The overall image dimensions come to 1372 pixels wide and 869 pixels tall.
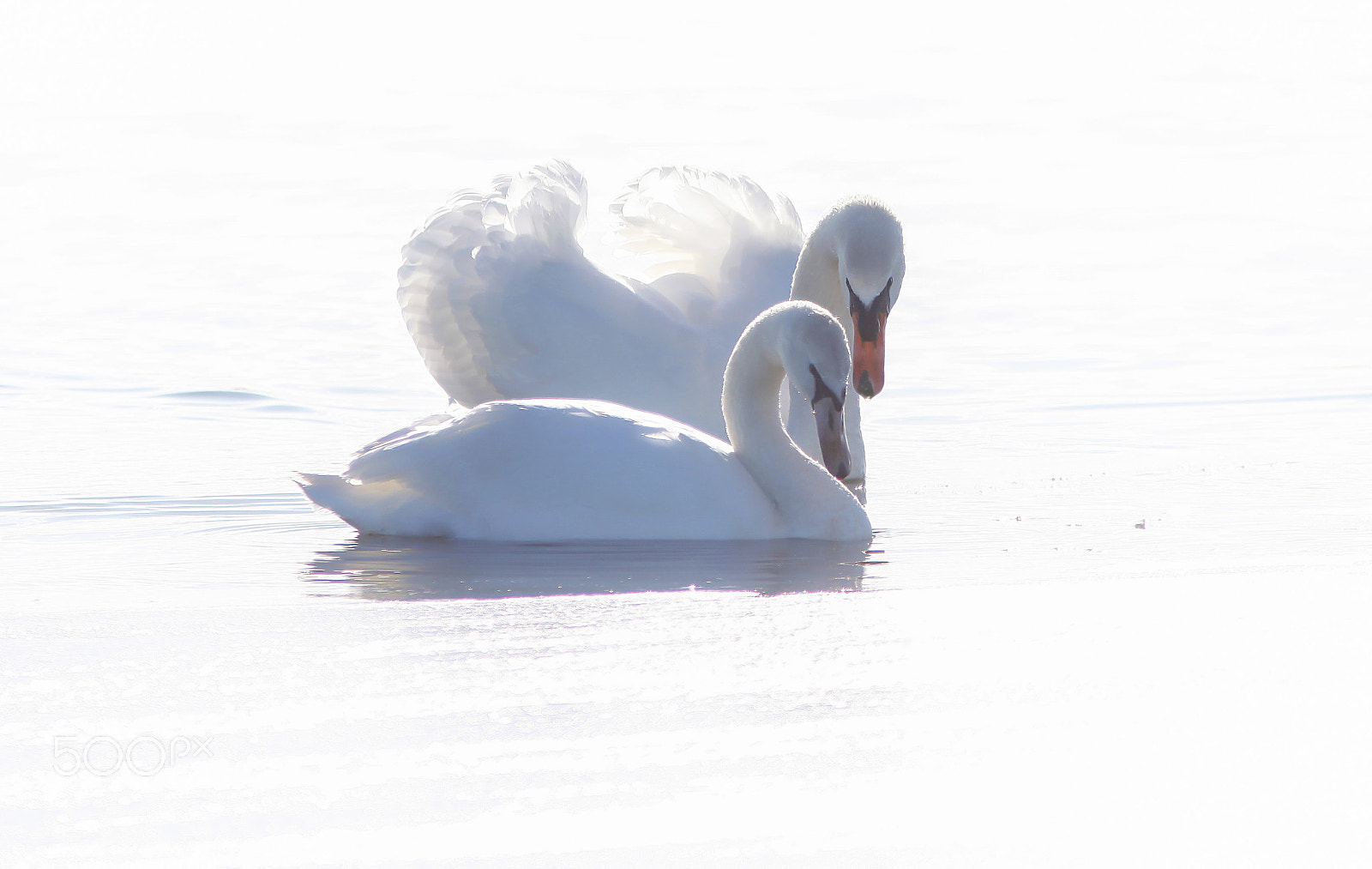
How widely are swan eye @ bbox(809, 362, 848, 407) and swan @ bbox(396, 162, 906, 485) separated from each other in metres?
0.82

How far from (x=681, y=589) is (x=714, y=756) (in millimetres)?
1604

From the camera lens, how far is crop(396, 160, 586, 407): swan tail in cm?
789

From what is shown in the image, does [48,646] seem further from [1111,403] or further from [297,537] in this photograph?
[1111,403]

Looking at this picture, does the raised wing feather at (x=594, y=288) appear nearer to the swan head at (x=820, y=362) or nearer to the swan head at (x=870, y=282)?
the swan head at (x=870, y=282)

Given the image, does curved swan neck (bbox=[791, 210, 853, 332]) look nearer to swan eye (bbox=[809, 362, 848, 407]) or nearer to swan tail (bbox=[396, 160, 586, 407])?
swan tail (bbox=[396, 160, 586, 407])

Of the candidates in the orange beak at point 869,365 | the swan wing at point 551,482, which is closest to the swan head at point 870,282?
the orange beak at point 869,365

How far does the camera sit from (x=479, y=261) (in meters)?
7.92

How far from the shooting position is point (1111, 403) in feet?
30.6

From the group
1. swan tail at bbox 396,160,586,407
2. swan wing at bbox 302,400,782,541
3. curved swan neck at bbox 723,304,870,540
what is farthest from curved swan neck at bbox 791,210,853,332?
swan wing at bbox 302,400,782,541

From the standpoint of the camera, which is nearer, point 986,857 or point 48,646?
point 986,857

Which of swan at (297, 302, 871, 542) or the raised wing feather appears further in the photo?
the raised wing feather

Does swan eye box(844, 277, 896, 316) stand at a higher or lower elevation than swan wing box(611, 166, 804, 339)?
lower

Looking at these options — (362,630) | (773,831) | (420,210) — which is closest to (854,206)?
(362,630)

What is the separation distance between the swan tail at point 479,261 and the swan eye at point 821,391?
1876 millimetres
